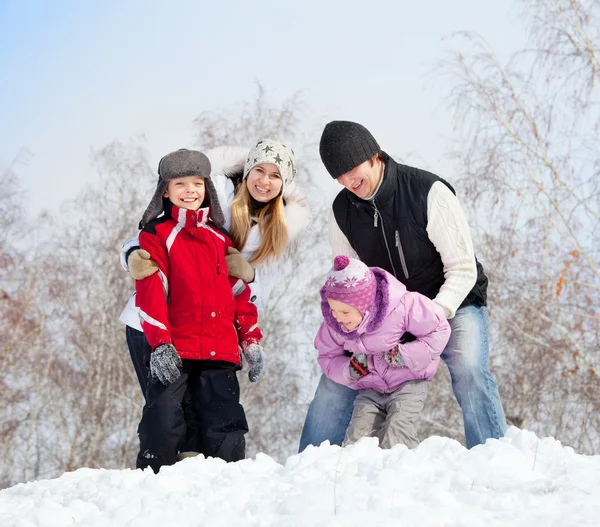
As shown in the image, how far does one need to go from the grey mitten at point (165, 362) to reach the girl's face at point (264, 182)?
3.41 feet

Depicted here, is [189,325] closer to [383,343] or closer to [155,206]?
[155,206]

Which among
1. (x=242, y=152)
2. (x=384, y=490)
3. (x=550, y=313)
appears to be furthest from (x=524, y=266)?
(x=384, y=490)

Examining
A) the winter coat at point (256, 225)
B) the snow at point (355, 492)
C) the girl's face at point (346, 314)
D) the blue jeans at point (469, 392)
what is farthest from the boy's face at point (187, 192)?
the snow at point (355, 492)

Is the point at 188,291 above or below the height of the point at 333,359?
above

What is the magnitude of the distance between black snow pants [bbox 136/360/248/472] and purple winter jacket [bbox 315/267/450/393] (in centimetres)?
59

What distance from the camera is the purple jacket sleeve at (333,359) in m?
3.97

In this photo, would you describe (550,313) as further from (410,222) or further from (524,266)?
(410,222)

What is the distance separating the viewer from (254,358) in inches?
169

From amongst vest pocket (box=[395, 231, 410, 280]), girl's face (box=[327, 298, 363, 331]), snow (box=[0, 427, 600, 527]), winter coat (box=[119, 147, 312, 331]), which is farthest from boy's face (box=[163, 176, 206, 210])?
snow (box=[0, 427, 600, 527])

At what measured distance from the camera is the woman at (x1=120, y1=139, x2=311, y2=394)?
437cm

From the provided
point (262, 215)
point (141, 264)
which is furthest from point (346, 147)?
point (141, 264)

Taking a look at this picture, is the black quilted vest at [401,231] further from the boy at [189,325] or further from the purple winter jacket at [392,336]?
the boy at [189,325]

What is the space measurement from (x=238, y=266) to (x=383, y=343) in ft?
3.14

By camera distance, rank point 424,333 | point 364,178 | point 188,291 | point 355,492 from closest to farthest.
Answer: point 355,492, point 424,333, point 364,178, point 188,291
